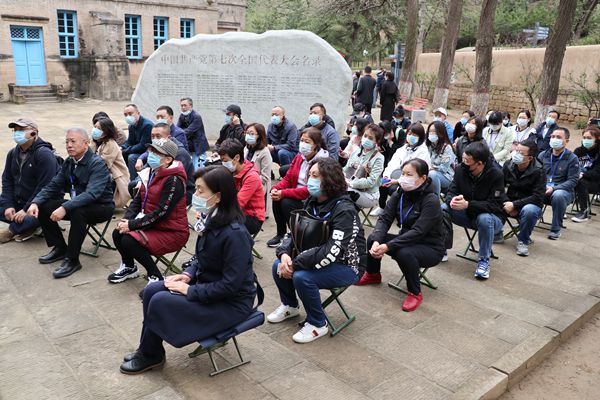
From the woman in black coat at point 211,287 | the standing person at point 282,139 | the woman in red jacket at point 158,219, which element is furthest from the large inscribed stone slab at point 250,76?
the woman in black coat at point 211,287

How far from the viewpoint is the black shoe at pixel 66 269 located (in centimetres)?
486

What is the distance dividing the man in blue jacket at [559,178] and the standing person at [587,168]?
0.52m

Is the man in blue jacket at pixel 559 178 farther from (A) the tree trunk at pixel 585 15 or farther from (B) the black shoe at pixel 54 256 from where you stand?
(A) the tree trunk at pixel 585 15

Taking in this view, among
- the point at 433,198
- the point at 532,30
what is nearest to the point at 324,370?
the point at 433,198

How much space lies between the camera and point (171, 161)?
4559 mm

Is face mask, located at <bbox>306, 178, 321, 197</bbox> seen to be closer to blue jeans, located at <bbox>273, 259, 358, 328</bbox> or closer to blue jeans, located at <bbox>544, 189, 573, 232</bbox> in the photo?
blue jeans, located at <bbox>273, 259, 358, 328</bbox>

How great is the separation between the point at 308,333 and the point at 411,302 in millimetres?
1142

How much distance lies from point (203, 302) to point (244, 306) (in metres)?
0.27

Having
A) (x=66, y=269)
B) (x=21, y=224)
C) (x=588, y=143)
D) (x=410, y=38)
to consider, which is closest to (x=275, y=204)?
(x=66, y=269)

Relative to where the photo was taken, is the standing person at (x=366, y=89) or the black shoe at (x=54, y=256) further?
the standing person at (x=366, y=89)

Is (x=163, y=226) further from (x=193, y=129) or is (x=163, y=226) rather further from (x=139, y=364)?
(x=193, y=129)

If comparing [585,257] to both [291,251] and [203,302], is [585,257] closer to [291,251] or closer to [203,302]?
[291,251]

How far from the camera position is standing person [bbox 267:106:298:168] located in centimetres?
799

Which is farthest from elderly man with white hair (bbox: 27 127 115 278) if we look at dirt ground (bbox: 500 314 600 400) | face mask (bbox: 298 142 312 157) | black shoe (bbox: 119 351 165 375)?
dirt ground (bbox: 500 314 600 400)
